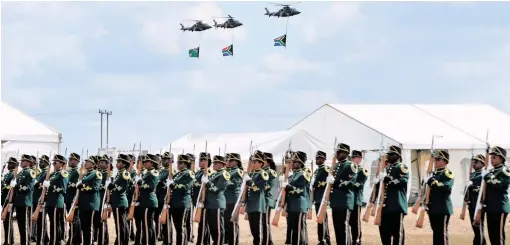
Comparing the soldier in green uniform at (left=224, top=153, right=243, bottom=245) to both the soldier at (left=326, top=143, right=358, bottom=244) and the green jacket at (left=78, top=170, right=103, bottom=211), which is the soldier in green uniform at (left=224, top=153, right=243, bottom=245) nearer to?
the soldier at (left=326, top=143, right=358, bottom=244)

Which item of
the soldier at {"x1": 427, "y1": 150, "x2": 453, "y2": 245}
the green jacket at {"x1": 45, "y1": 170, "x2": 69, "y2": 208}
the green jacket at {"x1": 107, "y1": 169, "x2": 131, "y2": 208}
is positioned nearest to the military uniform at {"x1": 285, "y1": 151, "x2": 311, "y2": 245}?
the soldier at {"x1": 427, "y1": 150, "x2": 453, "y2": 245}

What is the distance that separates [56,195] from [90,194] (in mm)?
953

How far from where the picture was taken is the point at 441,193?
13609mm

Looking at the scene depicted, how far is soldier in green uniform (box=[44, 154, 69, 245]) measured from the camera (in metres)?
17.0

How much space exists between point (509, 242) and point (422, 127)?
33.9 ft

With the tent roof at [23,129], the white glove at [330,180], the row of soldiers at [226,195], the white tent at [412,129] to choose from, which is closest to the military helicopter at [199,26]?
the white tent at [412,129]

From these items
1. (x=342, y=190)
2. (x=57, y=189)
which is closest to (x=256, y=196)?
(x=342, y=190)

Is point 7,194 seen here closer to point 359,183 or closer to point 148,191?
point 148,191

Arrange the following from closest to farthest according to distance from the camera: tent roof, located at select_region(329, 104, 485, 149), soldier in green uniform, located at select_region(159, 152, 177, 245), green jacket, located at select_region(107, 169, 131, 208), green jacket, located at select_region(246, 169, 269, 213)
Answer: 1. green jacket, located at select_region(246, 169, 269, 213)
2. soldier in green uniform, located at select_region(159, 152, 177, 245)
3. green jacket, located at select_region(107, 169, 131, 208)
4. tent roof, located at select_region(329, 104, 485, 149)

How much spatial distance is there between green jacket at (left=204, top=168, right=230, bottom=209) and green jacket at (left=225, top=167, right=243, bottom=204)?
0.23 m

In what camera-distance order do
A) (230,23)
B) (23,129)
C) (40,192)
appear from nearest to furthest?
(40,192)
(23,129)
(230,23)

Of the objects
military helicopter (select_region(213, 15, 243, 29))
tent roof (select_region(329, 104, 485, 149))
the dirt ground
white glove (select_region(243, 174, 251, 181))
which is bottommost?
the dirt ground

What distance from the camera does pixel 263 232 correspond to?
14.8 meters

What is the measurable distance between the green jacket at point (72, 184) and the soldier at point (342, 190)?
4.36 metres
